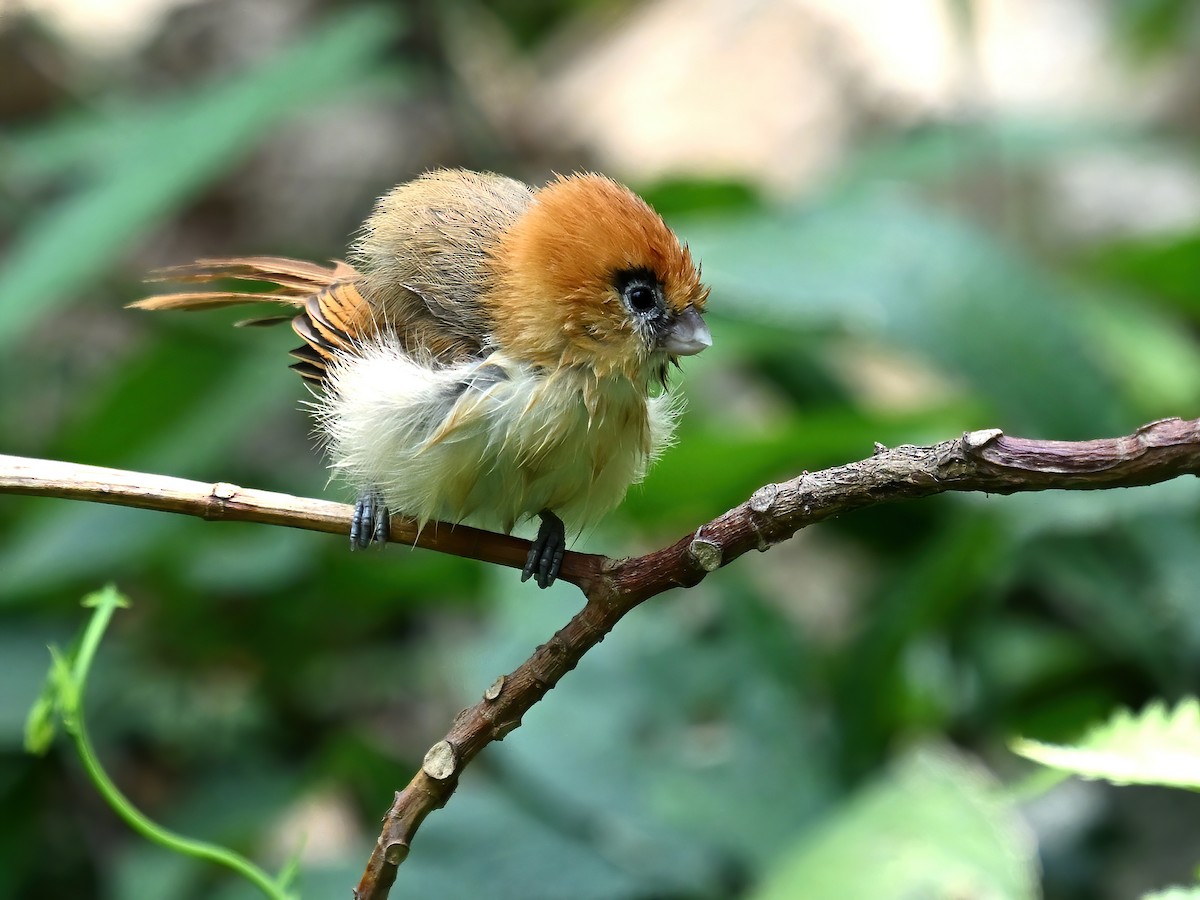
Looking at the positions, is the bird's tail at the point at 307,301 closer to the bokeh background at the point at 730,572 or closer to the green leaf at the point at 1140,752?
the bokeh background at the point at 730,572

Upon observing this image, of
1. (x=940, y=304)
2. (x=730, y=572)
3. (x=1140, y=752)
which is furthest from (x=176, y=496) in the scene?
(x=940, y=304)

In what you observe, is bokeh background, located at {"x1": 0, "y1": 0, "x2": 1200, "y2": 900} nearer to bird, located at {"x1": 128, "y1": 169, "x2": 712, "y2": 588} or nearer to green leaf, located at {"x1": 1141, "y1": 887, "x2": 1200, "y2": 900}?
green leaf, located at {"x1": 1141, "y1": 887, "x2": 1200, "y2": 900}

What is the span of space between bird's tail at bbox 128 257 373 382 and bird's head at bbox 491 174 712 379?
1.18 ft

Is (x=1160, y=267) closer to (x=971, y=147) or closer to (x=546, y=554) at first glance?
(x=971, y=147)

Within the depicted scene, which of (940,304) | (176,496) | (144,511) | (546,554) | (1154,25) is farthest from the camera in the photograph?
(1154,25)

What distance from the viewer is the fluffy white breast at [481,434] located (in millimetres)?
1955

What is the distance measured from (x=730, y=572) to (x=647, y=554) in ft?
7.21

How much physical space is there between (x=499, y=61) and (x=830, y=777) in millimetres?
5450

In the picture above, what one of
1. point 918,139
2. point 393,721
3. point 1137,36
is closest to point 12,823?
point 393,721

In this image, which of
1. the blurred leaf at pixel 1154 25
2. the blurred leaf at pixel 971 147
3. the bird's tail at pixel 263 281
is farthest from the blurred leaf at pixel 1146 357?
the bird's tail at pixel 263 281

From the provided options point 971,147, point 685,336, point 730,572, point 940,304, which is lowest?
point 685,336

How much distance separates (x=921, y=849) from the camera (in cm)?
200

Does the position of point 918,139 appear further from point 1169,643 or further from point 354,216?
point 354,216

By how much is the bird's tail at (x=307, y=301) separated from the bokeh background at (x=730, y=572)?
101cm
